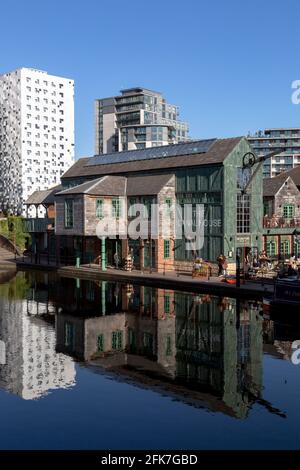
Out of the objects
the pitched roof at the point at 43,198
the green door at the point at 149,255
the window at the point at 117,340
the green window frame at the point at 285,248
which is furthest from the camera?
the pitched roof at the point at 43,198

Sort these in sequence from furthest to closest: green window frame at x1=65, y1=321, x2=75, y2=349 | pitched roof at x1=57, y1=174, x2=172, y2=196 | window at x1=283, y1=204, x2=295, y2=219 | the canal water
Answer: window at x1=283, y1=204, x2=295, y2=219 < pitched roof at x1=57, y1=174, x2=172, y2=196 < green window frame at x1=65, y1=321, x2=75, y2=349 < the canal water

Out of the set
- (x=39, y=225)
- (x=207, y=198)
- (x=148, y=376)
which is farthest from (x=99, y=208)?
(x=148, y=376)

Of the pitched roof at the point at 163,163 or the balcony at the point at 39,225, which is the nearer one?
the pitched roof at the point at 163,163

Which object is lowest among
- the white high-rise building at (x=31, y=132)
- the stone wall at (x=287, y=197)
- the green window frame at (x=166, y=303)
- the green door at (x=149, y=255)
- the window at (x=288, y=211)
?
the green window frame at (x=166, y=303)

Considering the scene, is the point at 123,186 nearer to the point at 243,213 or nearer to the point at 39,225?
the point at 243,213

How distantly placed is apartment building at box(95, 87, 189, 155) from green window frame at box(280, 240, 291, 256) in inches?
3952

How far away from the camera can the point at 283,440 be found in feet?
48.0

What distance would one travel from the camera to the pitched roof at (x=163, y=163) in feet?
152

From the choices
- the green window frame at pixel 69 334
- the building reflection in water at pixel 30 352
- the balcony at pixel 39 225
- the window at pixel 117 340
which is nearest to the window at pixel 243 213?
the building reflection in water at pixel 30 352

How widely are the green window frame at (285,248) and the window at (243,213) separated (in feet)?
23.1

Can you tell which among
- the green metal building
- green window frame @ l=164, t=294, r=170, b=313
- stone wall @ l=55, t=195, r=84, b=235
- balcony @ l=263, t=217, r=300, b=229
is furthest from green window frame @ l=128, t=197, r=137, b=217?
green window frame @ l=164, t=294, r=170, b=313

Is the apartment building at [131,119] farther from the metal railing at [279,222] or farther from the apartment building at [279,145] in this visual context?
the metal railing at [279,222]

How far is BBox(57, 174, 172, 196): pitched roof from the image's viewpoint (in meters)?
48.5

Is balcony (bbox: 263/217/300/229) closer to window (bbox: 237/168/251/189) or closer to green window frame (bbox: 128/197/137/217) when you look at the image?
window (bbox: 237/168/251/189)
